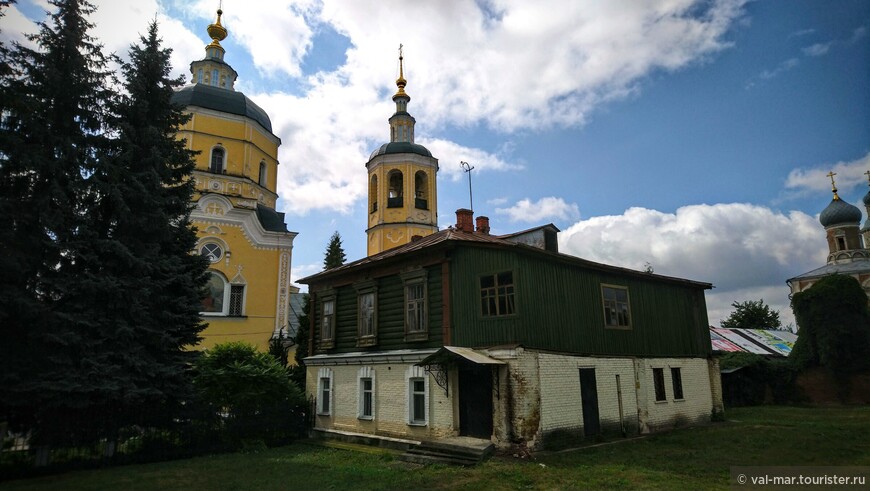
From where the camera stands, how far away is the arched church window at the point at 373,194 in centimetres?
3716

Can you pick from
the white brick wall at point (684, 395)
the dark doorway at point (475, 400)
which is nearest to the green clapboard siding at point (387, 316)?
the dark doorway at point (475, 400)

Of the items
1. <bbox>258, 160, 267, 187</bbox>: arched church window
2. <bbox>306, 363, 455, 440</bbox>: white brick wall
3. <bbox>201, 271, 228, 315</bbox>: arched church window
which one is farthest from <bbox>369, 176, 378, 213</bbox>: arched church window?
<bbox>306, 363, 455, 440</bbox>: white brick wall

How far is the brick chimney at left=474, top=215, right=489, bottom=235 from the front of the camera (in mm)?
20609

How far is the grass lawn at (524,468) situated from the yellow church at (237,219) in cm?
1340

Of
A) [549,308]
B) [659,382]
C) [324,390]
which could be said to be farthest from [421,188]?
[549,308]

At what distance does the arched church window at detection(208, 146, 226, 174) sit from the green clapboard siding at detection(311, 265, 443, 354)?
13442mm

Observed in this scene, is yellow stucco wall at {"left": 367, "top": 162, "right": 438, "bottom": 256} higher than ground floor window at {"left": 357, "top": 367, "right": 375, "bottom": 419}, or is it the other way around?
yellow stucco wall at {"left": 367, "top": 162, "right": 438, "bottom": 256}

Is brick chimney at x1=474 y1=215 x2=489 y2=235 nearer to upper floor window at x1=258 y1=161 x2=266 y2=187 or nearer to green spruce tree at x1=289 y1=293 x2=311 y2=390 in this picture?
green spruce tree at x1=289 y1=293 x2=311 y2=390

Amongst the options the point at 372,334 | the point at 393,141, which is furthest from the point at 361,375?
the point at 393,141

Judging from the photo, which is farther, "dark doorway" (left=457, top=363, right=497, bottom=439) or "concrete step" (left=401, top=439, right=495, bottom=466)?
"dark doorway" (left=457, top=363, right=497, bottom=439)

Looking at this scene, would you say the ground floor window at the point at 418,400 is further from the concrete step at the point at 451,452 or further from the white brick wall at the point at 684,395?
the white brick wall at the point at 684,395

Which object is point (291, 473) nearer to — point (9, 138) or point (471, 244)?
point (471, 244)

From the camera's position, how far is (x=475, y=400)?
570 inches

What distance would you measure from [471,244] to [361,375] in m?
6.18
